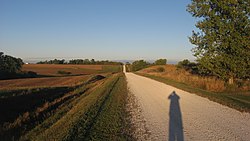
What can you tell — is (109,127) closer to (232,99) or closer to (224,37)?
(232,99)

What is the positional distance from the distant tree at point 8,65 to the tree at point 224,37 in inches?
2301

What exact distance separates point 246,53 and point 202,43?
158 inches

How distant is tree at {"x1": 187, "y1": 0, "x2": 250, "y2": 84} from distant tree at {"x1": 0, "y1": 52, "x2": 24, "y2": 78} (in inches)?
2301

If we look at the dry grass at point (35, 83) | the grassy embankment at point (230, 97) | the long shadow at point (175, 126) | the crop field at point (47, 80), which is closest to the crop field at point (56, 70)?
the crop field at point (47, 80)

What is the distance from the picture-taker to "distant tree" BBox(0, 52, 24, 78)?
216 ft

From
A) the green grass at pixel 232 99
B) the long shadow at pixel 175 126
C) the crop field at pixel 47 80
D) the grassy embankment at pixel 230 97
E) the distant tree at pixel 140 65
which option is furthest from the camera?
the distant tree at pixel 140 65

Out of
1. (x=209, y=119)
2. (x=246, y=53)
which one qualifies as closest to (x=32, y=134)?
(x=209, y=119)

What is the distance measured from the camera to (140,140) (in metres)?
6.33

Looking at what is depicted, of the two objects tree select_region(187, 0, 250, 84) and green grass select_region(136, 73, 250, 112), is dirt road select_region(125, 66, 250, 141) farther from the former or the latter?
tree select_region(187, 0, 250, 84)

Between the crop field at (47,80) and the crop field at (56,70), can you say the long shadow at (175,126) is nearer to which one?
the crop field at (47,80)

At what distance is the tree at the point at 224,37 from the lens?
60.7ft

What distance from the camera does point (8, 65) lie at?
68625mm

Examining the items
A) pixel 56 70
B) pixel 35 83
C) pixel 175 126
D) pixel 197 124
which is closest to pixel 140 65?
pixel 56 70

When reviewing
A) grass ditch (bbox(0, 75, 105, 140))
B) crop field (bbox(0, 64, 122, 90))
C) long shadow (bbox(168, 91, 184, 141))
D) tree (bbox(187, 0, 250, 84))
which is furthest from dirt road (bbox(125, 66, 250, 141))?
crop field (bbox(0, 64, 122, 90))
